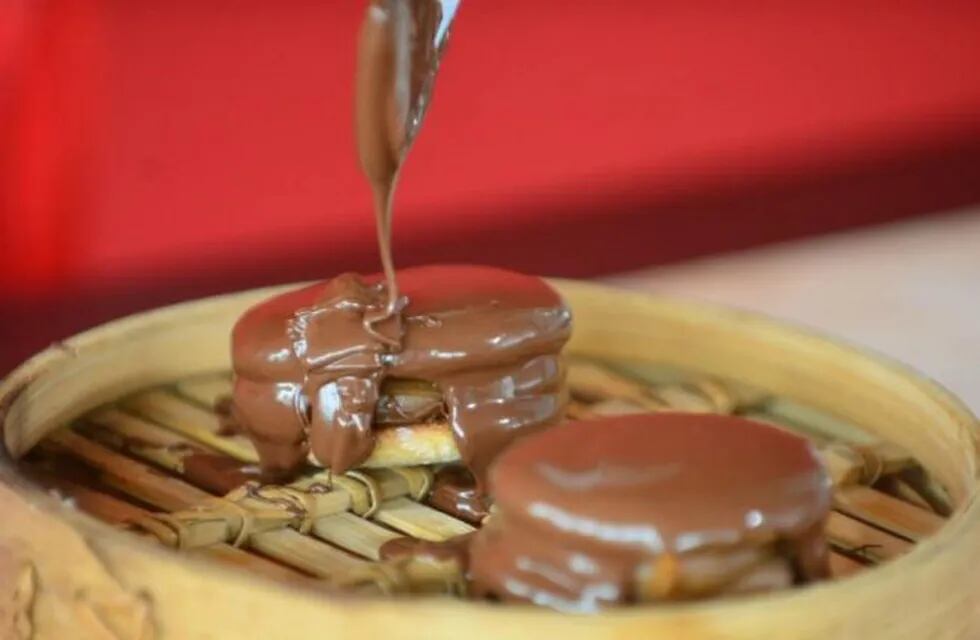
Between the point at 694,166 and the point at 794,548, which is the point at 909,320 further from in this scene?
the point at 794,548

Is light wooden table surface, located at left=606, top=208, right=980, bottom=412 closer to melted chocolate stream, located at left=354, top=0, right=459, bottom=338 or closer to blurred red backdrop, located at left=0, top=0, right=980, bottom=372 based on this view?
blurred red backdrop, located at left=0, top=0, right=980, bottom=372

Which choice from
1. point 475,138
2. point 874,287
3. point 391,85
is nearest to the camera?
point 391,85

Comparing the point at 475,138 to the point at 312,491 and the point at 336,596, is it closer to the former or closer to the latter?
the point at 312,491

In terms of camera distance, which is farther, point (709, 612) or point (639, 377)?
point (639, 377)

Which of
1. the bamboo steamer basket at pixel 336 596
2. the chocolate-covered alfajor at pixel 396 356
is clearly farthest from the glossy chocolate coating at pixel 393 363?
the bamboo steamer basket at pixel 336 596

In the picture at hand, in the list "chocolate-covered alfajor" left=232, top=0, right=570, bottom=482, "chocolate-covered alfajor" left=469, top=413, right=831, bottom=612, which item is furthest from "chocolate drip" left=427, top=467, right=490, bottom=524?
"chocolate-covered alfajor" left=469, top=413, right=831, bottom=612

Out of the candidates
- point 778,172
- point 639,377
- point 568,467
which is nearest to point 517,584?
point 568,467

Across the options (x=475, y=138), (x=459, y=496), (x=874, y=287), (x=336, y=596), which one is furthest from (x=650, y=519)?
(x=874, y=287)
